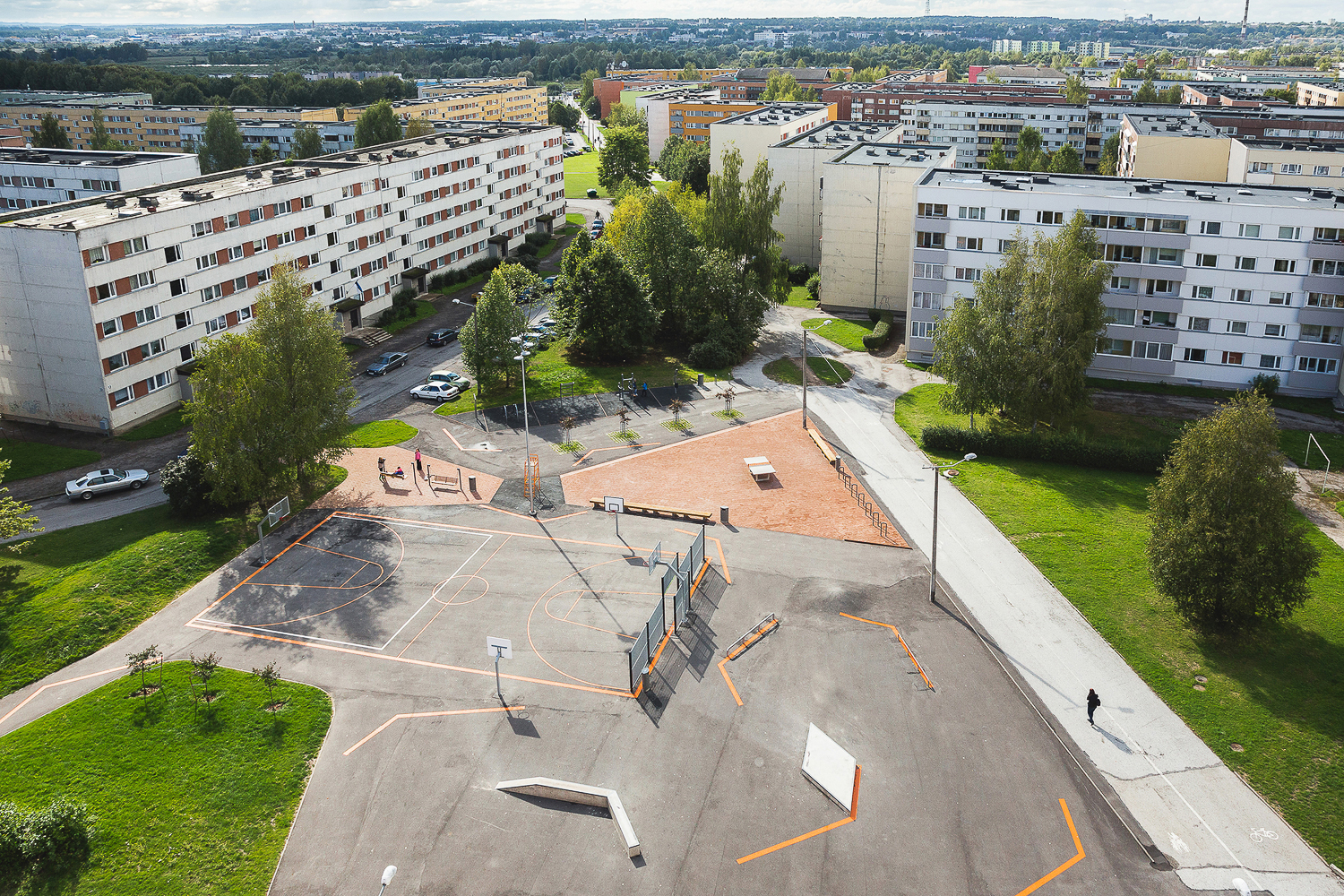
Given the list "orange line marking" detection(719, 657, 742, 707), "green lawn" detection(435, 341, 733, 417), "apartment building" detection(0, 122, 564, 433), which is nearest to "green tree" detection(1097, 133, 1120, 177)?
"green lawn" detection(435, 341, 733, 417)

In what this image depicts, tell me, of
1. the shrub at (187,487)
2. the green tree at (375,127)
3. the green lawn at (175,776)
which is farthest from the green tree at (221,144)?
the green lawn at (175,776)

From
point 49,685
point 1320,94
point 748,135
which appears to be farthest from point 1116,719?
point 1320,94

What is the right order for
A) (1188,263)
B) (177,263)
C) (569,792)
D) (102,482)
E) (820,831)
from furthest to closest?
(1188,263)
(177,263)
(102,482)
(569,792)
(820,831)

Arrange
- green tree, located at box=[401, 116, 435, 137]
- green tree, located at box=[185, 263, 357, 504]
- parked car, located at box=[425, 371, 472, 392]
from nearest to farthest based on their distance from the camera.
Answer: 1. green tree, located at box=[185, 263, 357, 504]
2. parked car, located at box=[425, 371, 472, 392]
3. green tree, located at box=[401, 116, 435, 137]

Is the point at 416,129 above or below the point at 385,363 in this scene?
above

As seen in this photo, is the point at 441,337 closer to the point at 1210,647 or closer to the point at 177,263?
the point at 177,263

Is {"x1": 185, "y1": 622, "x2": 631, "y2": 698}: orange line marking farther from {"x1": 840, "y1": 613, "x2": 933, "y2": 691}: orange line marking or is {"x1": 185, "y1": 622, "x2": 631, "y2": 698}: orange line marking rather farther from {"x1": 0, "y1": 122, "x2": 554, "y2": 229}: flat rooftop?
{"x1": 0, "y1": 122, "x2": 554, "y2": 229}: flat rooftop
